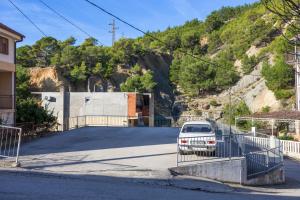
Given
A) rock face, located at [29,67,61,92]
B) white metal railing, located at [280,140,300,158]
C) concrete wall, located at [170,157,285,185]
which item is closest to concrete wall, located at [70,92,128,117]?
rock face, located at [29,67,61,92]

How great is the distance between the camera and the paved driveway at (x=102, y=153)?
15977 mm

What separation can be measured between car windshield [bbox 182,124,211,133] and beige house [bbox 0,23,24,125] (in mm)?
11560

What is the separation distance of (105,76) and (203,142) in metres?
60.0

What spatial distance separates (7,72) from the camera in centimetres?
3036

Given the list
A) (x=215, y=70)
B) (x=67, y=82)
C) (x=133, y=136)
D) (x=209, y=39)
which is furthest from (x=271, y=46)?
A: (x=133, y=136)

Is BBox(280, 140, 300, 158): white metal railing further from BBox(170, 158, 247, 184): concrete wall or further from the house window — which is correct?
the house window

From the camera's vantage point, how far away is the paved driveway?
15977 millimetres

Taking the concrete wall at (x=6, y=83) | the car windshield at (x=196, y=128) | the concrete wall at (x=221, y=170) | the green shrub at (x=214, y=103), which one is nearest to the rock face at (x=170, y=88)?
the green shrub at (x=214, y=103)

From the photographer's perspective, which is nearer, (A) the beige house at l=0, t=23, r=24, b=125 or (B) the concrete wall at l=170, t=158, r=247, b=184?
(B) the concrete wall at l=170, t=158, r=247, b=184

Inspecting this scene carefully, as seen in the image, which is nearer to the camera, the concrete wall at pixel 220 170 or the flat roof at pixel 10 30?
the concrete wall at pixel 220 170

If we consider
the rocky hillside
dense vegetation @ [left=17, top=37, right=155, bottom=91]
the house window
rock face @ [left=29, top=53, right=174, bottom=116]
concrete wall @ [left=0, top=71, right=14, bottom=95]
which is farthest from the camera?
dense vegetation @ [left=17, top=37, right=155, bottom=91]

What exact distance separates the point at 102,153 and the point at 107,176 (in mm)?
5829

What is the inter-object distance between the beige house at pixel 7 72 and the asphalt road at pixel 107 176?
4106mm

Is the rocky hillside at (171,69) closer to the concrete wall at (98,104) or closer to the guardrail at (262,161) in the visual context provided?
the concrete wall at (98,104)
